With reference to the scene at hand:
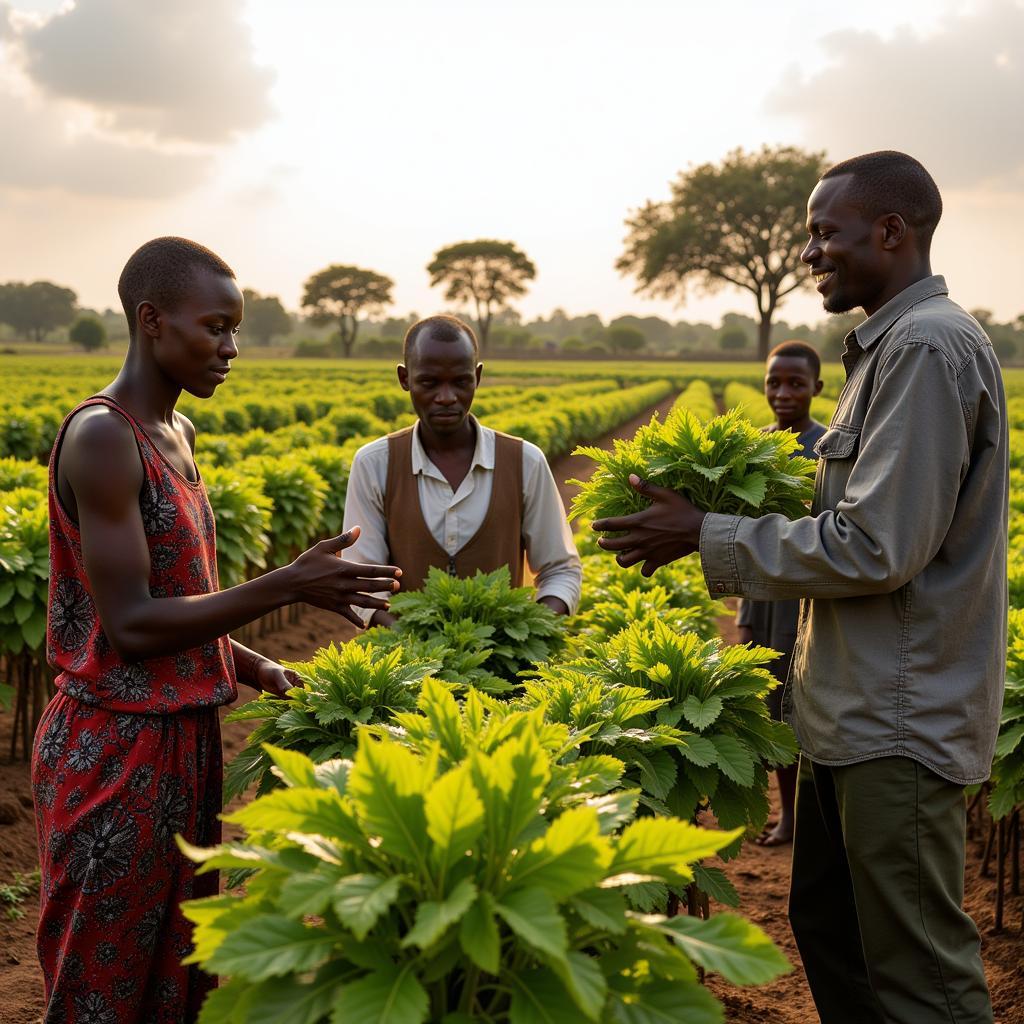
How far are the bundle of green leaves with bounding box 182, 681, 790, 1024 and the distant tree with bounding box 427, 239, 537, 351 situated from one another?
97111 millimetres

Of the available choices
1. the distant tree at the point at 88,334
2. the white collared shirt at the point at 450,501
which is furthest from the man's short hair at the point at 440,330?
the distant tree at the point at 88,334

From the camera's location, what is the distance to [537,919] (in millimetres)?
1250

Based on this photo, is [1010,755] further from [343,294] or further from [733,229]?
[343,294]

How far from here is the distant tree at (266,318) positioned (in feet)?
417

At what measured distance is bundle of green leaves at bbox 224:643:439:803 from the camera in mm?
2576

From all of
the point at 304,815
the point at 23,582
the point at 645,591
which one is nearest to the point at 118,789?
the point at 304,815

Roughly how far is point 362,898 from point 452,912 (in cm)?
13

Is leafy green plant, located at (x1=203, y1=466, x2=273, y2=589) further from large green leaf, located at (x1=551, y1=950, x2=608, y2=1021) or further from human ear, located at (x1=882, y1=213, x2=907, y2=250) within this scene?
large green leaf, located at (x1=551, y1=950, x2=608, y2=1021)

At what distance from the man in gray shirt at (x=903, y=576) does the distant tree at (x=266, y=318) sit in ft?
427

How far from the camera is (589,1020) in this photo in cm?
130

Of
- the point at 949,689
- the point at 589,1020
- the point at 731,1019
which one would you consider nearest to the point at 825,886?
the point at 949,689

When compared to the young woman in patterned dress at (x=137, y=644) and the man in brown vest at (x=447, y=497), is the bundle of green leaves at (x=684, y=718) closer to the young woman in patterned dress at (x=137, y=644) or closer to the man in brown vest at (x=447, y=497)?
the young woman in patterned dress at (x=137, y=644)

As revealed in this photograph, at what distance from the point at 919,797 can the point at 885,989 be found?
1.68 ft

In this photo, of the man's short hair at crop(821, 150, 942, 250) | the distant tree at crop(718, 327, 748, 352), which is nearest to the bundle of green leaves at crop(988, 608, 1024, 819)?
the man's short hair at crop(821, 150, 942, 250)
